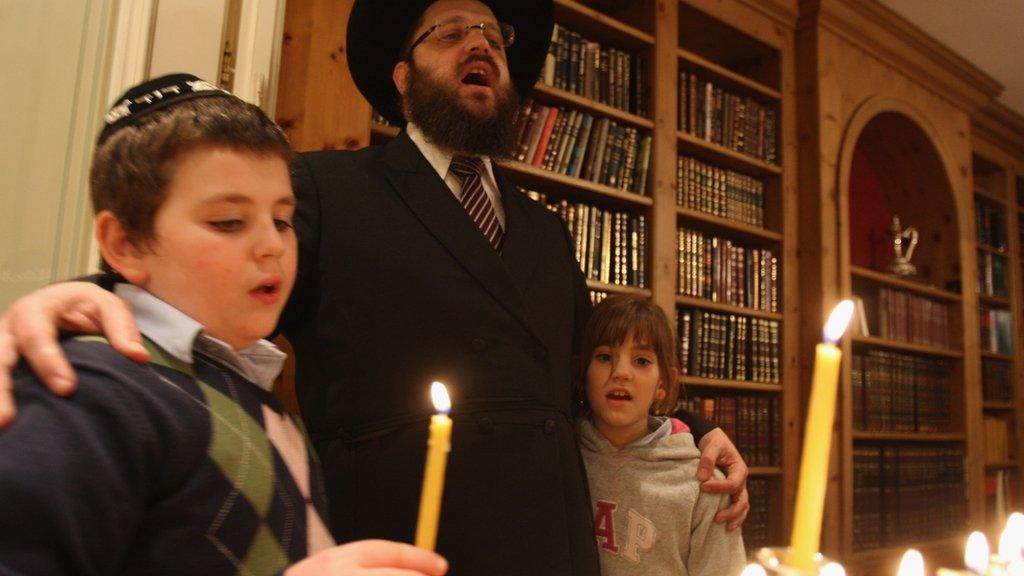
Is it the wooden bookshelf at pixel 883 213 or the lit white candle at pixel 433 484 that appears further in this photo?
the wooden bookshelf at pixel 883 213

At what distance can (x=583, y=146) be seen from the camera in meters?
2.57

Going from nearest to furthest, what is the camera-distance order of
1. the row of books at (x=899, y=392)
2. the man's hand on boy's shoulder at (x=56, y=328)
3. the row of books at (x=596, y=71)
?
the man's hand on boy's shoulder at (x=56, y=328)
the row of books at (x=596, y=71)
the row of books at (x=899, y=392)

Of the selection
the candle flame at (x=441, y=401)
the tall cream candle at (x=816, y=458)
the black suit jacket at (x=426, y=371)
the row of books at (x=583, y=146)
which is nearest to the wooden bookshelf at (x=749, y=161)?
the row of books at (x=583, y=146)

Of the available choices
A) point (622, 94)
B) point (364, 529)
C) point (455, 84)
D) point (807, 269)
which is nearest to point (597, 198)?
point (622, 94)

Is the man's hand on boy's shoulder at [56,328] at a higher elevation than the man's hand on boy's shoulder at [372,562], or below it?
A: higher

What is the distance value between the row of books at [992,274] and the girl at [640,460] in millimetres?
3728

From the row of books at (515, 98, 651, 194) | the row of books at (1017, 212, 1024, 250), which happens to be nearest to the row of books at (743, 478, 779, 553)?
the row of books at (515, 98, 651, 194)

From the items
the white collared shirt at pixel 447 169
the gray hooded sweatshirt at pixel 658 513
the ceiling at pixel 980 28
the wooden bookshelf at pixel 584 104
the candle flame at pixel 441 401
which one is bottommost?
the gray hooded sweatshirt at pixel 658 513

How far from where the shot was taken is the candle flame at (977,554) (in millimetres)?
540

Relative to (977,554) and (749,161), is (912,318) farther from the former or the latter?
(977,554)

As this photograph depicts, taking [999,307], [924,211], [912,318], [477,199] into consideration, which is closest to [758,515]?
[912,318]

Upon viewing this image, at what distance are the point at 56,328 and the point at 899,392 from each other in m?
3.73

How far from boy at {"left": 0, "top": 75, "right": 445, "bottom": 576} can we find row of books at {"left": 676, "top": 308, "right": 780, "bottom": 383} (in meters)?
2.21

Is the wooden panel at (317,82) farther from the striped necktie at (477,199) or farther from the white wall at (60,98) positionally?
the striped necktie at (477,199)
